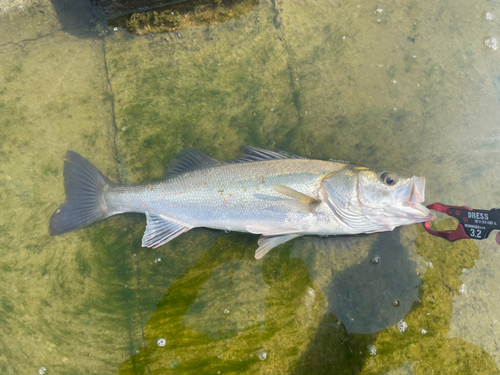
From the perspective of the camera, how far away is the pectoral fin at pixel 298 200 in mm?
2951

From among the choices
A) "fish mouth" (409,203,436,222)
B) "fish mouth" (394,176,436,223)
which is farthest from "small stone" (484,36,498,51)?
"fish mouth" (409,203,436,222)

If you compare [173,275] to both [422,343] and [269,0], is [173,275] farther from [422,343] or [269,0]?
[269,0]

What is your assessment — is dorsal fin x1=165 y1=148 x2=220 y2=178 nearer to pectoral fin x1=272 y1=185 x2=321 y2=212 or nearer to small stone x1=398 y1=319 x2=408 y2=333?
pectoral fin x1=272 y1=185 x2=321 y2=212

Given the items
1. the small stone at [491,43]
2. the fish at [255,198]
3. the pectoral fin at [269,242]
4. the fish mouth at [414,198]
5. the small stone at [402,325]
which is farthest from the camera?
the small stone at [491,43]

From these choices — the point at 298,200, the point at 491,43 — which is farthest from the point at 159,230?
the point at 491,43

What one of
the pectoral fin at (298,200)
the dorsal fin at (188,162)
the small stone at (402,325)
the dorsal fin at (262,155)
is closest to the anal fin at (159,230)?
the dorsal fin at (188,162)

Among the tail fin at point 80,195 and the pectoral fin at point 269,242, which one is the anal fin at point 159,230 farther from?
the pectoral fin at point 269,242

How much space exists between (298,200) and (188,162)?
136 centimetres

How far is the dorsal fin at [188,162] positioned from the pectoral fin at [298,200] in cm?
89

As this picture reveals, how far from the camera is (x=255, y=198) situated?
3080 mm

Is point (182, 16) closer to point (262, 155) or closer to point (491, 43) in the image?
point (262, 155)

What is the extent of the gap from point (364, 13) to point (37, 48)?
169 inches

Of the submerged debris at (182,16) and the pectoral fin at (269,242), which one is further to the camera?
the submerged debris at (182,16)

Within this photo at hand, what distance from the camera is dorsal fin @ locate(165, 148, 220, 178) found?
133 inches
